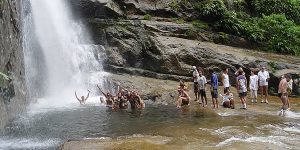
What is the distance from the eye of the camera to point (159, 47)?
25500mm

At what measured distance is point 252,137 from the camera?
1211 centimetres

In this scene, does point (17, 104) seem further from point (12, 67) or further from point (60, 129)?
point (60, 129)

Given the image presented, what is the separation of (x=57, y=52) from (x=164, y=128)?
14398mm

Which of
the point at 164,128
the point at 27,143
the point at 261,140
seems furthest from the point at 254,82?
the point at 27,143

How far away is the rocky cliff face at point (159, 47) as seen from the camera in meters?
25.0

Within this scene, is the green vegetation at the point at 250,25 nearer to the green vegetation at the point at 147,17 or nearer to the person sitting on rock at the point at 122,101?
the green vegetation at the point at 147,17

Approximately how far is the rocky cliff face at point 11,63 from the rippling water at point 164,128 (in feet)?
2.04

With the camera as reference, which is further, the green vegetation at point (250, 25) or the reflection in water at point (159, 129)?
the green vegetation at point (250, 25)

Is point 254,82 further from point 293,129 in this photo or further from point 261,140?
point 261,140

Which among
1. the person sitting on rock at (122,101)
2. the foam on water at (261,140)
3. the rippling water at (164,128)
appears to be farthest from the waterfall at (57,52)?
the foam on water at (261,140)

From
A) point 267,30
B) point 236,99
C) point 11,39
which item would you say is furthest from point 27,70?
point 267,30

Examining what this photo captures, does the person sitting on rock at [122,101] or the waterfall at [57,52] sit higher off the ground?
the waterfall at [57,52]

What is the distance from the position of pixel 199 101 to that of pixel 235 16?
11.6 m

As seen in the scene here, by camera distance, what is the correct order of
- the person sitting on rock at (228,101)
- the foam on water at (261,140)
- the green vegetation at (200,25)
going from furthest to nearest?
the green vegetation at (200,25)
the person sitting on rock at (228,101)
the foam on water at (261,140)
